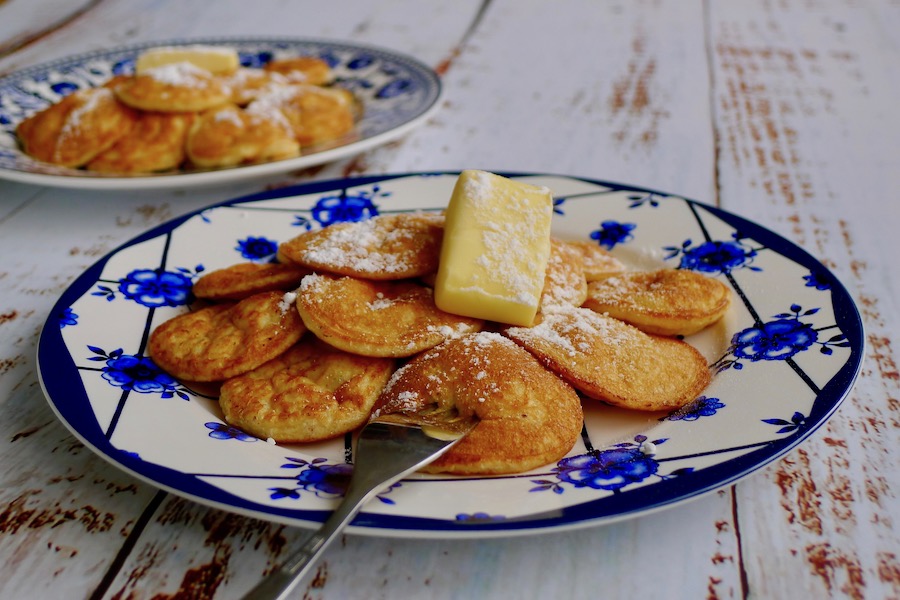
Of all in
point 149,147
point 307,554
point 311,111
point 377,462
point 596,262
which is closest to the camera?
point 307,554

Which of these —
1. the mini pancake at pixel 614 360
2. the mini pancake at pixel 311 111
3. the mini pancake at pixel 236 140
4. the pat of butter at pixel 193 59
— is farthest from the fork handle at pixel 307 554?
the pat of butter at pixel 193 59

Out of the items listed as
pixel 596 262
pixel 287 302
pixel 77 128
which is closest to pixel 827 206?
pixel 596 262

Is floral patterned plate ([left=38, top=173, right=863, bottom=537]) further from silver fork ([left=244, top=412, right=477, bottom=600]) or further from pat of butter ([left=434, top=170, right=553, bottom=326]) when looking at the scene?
pat of butter ([left=434, top=170, right=553, bottom=326])

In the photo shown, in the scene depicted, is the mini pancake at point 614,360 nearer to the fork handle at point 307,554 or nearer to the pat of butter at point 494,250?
the pat of butter at point 494,250

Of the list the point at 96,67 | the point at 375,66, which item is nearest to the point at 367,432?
the point at 375,66

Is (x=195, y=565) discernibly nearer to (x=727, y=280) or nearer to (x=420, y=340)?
(x=420, y=340)

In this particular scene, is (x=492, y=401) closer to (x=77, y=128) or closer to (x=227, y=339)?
(x=227, y=339)
